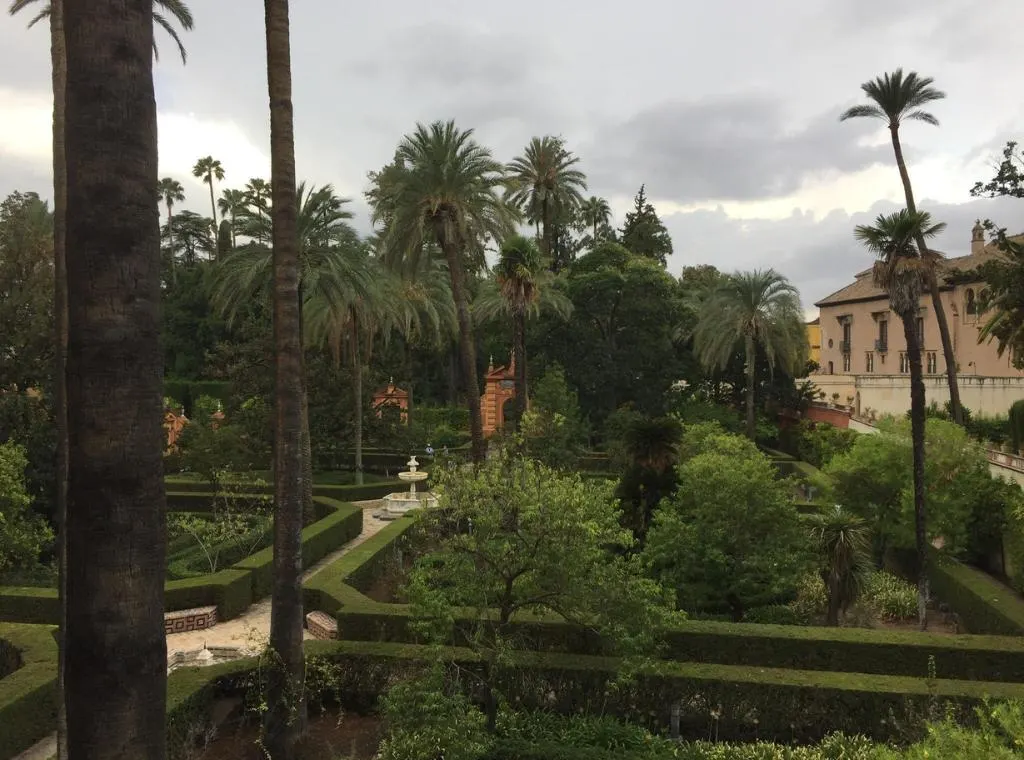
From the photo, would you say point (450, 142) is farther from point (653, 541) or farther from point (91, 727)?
point (91, 727)

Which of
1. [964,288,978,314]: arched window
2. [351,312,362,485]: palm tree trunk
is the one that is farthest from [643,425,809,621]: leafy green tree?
[964,288,978,314]: arched window

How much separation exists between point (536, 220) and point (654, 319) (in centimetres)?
1083

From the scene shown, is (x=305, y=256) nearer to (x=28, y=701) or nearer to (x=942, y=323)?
(x=28, y=701)

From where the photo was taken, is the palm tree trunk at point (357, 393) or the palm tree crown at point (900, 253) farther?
the palm tree trunk at point (357, 393)

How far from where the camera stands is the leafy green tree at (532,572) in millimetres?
9961

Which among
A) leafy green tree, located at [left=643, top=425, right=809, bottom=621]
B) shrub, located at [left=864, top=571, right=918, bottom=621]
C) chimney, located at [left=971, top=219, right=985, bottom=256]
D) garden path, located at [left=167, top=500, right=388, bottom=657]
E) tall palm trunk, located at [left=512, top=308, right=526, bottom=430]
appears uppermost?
chimney, located at [left=971, top=219, right=985, bottom=256]

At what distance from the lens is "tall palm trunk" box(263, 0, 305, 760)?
9.43 m

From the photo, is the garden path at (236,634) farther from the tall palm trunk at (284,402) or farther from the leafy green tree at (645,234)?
the leafy green tree at (645,234)

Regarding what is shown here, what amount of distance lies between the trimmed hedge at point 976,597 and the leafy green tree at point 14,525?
19.7 m

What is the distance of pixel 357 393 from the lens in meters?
30.1

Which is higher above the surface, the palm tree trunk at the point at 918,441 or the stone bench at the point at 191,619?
the palm tree trunk at the point at 918,441

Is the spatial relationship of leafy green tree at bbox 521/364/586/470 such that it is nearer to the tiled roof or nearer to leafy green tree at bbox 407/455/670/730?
leafy green tree at bbox 407/455/670/730

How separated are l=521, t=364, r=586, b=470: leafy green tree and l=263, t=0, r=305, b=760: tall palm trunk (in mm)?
10389

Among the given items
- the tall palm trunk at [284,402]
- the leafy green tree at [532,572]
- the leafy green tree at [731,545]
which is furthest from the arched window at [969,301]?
the tall palm trunk at [284,402]
